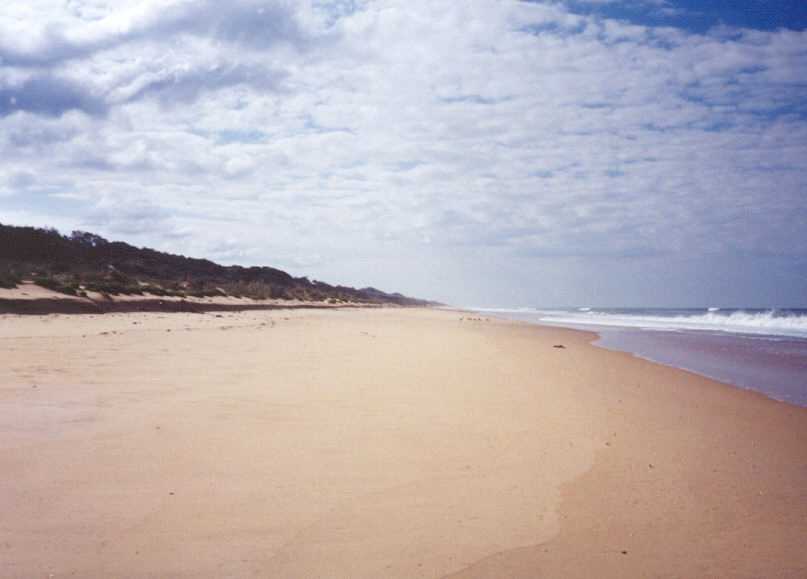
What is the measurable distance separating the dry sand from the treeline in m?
12.6

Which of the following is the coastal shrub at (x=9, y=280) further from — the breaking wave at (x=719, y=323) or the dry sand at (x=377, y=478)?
the breaking wave at (x=719, y=323)

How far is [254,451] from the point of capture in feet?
12.4

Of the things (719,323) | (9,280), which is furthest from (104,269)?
(719,323)

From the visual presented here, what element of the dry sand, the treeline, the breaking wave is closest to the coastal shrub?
the treeline

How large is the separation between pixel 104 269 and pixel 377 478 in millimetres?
27303

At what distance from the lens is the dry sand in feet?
8.09

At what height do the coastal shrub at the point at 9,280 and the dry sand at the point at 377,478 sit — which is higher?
the coastal shrub at the point at 9,280

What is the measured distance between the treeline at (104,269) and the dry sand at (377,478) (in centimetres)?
1259

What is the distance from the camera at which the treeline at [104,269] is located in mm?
18219

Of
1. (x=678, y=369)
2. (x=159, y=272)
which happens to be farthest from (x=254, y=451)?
(x=159, y=272)

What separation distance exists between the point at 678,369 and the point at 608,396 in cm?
394

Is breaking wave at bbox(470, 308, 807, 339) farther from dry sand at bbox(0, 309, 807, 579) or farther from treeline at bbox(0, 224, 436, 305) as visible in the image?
dry sand at bbox(0, 309, 807, 579)

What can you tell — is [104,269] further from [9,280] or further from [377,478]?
[377,478]

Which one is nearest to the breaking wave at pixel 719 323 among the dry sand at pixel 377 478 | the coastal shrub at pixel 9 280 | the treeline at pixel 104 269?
the treeline at pixel 104 269
